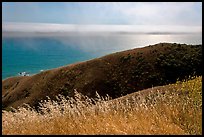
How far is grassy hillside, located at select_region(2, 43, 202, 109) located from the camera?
44.7 m

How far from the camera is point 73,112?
29.0 ft

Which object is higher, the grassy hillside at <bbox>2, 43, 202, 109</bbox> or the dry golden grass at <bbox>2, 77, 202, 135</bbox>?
the dry golden grass at <bbox>2, 77, 202, 135</bbox>

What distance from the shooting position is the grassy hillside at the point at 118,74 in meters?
44.7

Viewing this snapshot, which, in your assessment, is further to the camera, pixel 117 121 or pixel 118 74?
pixel 118 74

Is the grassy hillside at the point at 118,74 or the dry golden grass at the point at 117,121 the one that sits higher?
the dry golden grass at the point at 117,121

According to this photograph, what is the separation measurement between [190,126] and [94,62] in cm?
4471

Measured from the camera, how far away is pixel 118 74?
1852 inches

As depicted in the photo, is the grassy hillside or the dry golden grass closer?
the dry golden grass

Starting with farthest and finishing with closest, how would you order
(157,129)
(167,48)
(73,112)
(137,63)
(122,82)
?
(167,48)
(137,63)
(122,82)
(73,112)
(157,129)

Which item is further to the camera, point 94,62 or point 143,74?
point 94,62

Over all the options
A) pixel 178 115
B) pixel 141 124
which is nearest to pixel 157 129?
pixel 141 124

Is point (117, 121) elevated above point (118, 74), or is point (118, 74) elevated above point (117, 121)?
point (117, 121)

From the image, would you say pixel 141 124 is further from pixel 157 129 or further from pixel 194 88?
pixel 194 88

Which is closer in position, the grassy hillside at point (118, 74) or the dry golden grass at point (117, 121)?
the dry golden grass at point (117, 121)
